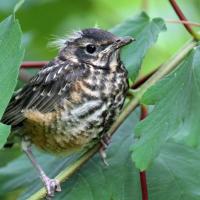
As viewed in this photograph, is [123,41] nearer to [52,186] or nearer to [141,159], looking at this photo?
[52,186]

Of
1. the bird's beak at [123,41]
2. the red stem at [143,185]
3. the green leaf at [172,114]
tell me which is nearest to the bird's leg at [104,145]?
the red stem at [143,185]

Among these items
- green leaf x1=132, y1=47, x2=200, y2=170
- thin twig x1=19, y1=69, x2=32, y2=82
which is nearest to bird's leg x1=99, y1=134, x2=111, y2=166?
green leaf x1=132, y1=47, x2=200, y2=170

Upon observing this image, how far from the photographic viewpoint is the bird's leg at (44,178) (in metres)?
3.36

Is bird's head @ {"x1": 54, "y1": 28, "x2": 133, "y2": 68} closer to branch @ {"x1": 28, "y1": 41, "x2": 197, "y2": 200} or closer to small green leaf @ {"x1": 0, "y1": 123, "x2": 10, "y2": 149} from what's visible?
branch @ {"x1": 28, "y1": 41, "x2": 197, "y2": 200}

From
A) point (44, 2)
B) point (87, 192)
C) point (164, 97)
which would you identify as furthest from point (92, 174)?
point (44, 2)

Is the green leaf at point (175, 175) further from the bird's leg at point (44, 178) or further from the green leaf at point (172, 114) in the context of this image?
the green leaf at point (172, 114)

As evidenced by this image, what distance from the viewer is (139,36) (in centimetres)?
360

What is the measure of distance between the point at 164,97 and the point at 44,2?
2.96 m

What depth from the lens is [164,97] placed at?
2947 mm

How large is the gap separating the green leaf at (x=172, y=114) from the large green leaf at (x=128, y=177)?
Result: 1.95ft

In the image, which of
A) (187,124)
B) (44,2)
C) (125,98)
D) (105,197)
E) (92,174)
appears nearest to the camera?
(187,124)

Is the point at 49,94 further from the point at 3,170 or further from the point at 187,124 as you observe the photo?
the point at 187,124

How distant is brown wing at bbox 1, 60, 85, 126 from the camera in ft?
12.7

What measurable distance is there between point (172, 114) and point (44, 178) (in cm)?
110
